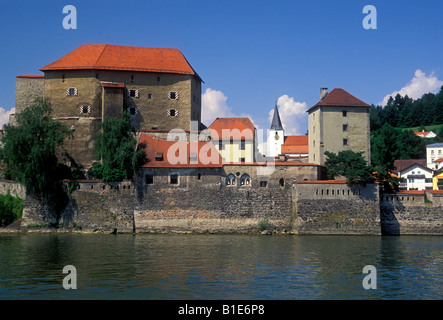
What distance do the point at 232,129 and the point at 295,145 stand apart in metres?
37.3

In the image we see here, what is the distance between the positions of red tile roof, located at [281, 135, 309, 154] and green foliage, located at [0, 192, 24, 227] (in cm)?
5178

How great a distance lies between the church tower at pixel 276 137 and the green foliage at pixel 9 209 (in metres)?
59.2

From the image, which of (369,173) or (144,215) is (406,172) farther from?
(144,215)

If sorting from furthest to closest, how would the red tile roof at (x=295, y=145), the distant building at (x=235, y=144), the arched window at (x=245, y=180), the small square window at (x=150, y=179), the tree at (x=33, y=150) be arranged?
1. the red tile roof at (x=295, y=145)
2. the distant building at (x=235, y=144)
3. the small square window at (x=150, y=179)
4. the arched window at (x=245, y=180)
5. the tree at (x=33, y=150)

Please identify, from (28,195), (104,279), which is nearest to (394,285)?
(104,279)

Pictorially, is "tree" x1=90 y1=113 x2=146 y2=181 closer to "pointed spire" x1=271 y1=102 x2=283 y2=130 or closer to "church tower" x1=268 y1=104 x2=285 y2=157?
"church tower" x1=268 y1=104 x2=285 y2=157

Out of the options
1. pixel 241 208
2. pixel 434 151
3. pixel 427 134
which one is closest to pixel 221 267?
pixel 241 208

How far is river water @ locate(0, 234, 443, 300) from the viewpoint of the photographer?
19.7 metres

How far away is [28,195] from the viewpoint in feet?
137

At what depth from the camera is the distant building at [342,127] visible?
158 ft

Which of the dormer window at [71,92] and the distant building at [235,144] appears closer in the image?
the dormer window at [71,92]

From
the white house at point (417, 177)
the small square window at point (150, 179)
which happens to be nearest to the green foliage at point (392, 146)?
the white house at point (417, 177)

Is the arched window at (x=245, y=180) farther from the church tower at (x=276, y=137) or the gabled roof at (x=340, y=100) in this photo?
the church tower at (x=276, y=137)

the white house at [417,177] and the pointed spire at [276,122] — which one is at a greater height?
the pointed spire at [276,122]
